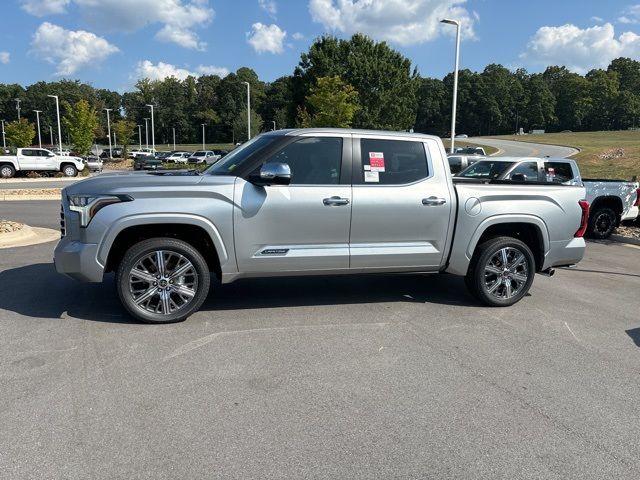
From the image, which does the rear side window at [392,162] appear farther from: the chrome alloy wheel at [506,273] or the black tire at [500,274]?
the chrome alloy wheel at [506,273]

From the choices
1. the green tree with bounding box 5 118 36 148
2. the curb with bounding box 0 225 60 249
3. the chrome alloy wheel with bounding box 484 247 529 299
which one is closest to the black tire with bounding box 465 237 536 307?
the chrome alloy wheel with bounding box 484 247 529 299

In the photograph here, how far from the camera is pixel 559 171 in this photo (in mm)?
11469

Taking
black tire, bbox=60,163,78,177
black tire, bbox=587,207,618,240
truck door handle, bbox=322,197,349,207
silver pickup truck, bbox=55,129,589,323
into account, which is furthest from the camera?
black tire, bbox=60,163,78,177

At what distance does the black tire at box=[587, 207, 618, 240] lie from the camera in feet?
36.5

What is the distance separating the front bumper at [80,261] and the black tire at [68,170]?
1174 inches

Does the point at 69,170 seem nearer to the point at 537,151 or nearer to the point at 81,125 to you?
the point at 81,125

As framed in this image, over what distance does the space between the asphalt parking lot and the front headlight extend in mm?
1031

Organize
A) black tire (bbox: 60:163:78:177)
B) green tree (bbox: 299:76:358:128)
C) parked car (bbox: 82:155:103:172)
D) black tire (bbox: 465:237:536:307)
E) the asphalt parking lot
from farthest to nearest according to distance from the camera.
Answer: parked car (bbox: 82:155:103:172), green tree (bbox: 299:76:358:128), black tire (bbox: 60:163:78:177), black tire (bbox: 465:237:536:307), the asphalt parking lot

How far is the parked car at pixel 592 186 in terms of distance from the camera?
36.1 ft

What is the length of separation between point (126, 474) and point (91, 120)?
47930 mm

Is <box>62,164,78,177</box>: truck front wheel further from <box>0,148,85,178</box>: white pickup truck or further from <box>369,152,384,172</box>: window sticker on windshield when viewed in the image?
<box>369,152,384,172</box>: window sticker on windshield

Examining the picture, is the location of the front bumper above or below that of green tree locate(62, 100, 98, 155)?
below

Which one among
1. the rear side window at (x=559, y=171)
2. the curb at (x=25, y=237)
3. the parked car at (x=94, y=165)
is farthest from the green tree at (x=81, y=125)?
the rear side window at (x=559, y=171)

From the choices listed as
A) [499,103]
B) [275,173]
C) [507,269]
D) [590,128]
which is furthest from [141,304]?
[590,128]
